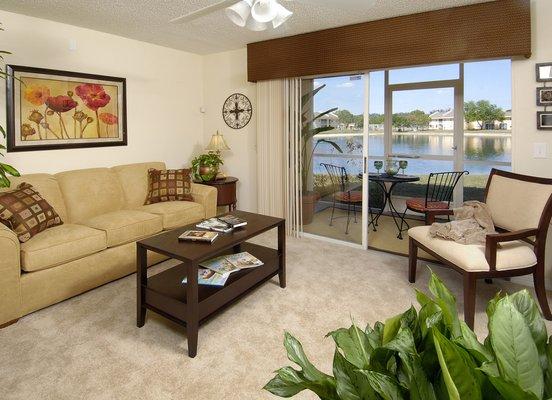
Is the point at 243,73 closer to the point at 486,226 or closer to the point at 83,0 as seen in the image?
the point at 83,0

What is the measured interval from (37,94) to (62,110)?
26 centimetres

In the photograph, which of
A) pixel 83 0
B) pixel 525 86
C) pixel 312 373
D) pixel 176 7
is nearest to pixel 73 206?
pixel 83 0

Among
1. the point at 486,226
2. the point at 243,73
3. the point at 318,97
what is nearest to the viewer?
the point at 486,226

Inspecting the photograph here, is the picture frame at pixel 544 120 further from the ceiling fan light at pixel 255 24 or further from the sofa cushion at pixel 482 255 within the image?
the ceiling fan light at pixel 255 24

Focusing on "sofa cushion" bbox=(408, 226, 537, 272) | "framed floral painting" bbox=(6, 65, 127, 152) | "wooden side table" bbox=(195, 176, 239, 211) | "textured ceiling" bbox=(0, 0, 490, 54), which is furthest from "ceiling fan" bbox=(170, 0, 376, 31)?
"wooden side table" bbox=(195, 176, 239, 211)

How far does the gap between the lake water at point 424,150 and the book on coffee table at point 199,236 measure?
2153 mm

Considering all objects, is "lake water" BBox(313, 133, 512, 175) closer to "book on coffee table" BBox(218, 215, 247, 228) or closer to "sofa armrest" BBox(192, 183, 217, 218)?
"sofa armrest" BBox(192, 183, 217, 218)

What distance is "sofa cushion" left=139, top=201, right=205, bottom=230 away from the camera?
3695 mm

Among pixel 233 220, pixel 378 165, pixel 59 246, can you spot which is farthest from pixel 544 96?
pixel 59 246

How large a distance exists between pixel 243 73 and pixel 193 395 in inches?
159

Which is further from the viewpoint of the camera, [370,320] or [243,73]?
[243,73]

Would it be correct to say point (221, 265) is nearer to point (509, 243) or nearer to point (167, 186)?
point (167, 186)

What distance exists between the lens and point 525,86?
9.96ft

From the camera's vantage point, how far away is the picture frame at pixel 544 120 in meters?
2.94
